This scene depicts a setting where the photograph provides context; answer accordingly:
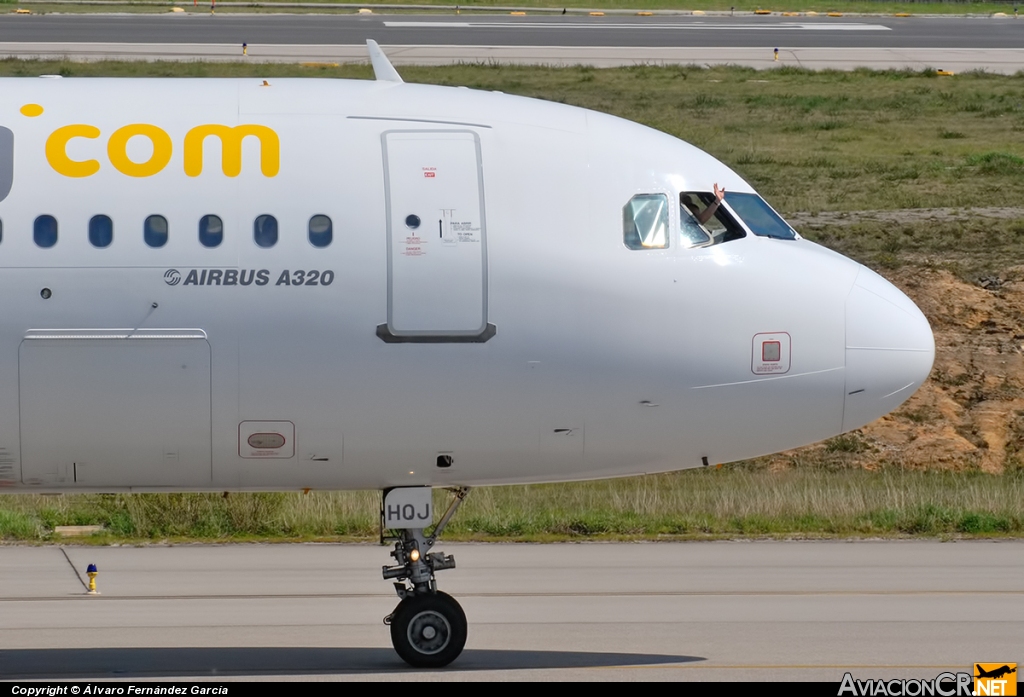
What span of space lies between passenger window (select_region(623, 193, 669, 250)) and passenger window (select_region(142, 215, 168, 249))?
3.57 metres

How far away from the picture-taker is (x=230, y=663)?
1353 cm

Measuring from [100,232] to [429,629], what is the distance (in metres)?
4.24

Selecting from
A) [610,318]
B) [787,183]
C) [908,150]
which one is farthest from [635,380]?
[908,150]

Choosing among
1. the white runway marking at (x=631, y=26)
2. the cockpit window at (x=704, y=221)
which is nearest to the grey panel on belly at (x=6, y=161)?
the cockpit window at (x=704, y=221)

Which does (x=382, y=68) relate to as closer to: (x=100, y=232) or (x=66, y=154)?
(x=66, y=154)

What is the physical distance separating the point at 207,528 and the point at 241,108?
9871mm

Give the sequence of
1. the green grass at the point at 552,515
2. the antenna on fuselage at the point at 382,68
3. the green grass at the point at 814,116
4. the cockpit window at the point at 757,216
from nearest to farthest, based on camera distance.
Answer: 1. the cockpit window at the point at 757,216
2. the antenna on fuselage at the point at 382,68
3. the green grass at the point at 552,515
4. the green grass at the point at 814,116

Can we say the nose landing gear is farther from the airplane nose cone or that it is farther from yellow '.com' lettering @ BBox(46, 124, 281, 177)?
the airplane nose cone

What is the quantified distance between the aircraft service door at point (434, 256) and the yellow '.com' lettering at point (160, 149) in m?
0.94

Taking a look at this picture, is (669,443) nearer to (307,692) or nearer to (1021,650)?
(307,692)

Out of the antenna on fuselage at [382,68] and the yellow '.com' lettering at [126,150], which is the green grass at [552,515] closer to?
the antenna on fuselage at [382,68]

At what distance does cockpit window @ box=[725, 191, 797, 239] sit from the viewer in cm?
1244

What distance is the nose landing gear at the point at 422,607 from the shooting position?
12602mm

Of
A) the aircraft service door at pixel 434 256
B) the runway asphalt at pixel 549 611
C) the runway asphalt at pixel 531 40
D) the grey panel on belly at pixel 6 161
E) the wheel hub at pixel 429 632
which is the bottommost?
the runway asphalt at pixel 549 611
